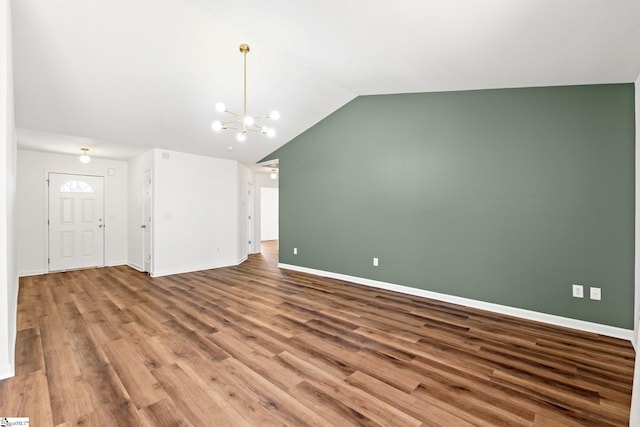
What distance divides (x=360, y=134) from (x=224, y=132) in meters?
2.52

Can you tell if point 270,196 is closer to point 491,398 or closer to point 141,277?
point 141,277

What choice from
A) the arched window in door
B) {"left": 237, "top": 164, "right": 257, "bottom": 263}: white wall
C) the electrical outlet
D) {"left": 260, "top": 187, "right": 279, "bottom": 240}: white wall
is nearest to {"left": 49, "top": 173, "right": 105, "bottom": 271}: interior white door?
the arched window in door

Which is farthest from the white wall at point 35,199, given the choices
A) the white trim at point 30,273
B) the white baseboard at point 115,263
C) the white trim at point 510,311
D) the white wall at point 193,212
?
the white trim at point 510,311

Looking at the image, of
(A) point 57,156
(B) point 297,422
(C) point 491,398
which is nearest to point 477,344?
(C) point 491,398

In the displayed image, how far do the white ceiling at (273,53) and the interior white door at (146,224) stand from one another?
122 cm

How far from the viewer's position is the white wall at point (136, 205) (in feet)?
20.0

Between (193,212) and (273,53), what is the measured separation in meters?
3.78

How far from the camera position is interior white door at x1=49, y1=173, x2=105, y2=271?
6023 mm

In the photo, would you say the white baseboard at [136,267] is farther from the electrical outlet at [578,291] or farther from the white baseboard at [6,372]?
the electrical outlet at [578,291]

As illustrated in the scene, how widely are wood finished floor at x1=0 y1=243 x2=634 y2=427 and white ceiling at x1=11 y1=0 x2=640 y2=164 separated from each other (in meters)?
2.69

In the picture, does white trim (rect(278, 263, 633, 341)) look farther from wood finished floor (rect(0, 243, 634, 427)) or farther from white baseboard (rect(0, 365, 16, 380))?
white baseboard (rect(0, 365, 16, 380))

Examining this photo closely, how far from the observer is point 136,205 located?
252 inches

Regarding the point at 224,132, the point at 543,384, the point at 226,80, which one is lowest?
the point at 543,384

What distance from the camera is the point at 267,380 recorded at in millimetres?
2156
